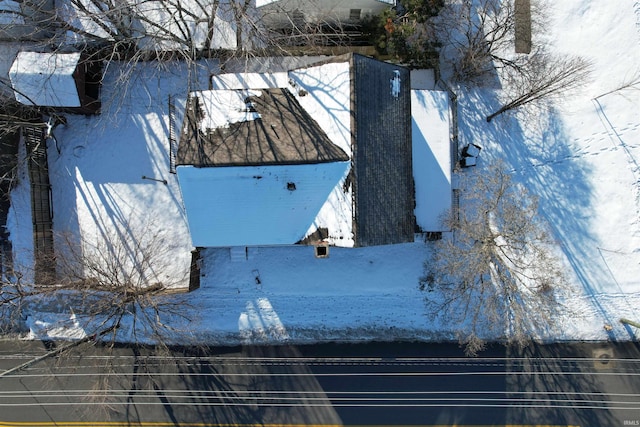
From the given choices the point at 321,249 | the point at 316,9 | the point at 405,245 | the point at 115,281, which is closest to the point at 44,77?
the point at 115,281

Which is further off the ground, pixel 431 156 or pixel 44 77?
pixel 44 77

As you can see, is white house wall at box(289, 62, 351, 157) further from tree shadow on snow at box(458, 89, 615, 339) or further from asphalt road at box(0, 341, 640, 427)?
asphalt road at box(0, 341, 640, 427)

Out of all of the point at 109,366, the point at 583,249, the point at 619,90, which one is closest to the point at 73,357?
the point at 109,366

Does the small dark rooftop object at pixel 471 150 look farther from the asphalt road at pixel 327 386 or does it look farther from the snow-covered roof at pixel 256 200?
the asphalt road at pixel 327 386

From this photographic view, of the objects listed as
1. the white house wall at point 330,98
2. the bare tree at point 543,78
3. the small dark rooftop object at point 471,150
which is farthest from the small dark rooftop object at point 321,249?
the bare tree at point 543,78

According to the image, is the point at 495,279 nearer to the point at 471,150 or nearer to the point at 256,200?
the point at 471,150

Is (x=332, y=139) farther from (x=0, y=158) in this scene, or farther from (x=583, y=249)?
(x=0, y=158)
